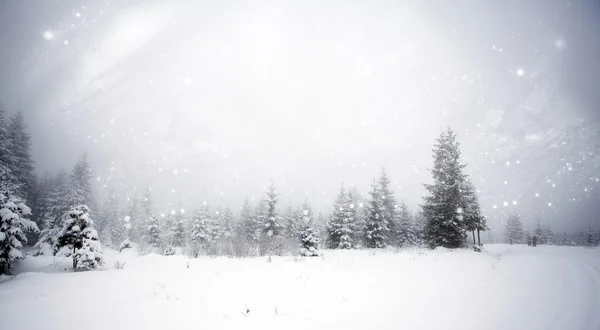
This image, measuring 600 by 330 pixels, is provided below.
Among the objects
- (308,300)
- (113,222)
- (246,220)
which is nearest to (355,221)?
(246,220)

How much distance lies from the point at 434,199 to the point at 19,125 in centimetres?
4871

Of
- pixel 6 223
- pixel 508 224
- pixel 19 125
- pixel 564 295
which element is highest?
pixel 19 125

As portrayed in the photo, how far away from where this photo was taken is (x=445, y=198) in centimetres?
2095

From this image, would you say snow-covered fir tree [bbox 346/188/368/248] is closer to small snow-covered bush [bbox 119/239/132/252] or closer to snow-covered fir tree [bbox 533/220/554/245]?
small snow-covered bush [bbox 119/239/132/252]

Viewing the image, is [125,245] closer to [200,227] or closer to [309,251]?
[200,227]

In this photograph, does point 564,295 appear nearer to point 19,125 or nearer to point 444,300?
point 444,300

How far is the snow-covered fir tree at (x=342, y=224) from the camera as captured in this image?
2972cm

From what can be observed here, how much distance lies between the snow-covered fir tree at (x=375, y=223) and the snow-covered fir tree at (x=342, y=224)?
212cm

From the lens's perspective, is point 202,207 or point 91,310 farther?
point 202,207

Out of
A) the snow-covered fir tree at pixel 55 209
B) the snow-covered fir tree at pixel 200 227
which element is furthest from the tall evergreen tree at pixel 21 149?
the snow-covered fir tree at pixel 200 227

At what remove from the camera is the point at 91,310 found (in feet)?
16.2

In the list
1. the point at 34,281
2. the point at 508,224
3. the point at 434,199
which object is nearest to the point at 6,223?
the point at 34,281

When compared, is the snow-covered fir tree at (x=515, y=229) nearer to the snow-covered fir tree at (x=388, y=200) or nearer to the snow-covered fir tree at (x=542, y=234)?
the snow-covered fir tree at (x=542, y=234)

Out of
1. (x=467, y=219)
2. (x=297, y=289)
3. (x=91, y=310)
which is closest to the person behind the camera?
(x=91, y=310)
